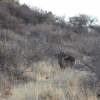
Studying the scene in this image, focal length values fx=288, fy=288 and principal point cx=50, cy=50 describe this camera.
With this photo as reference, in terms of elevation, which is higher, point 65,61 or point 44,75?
point 65,61

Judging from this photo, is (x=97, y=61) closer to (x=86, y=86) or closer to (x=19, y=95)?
(x=86, y=86)

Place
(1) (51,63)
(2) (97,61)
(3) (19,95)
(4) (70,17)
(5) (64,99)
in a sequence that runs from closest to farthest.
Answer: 1. (5) (64,99)
2. (3) (19,95)
3. (2) (97,61)
4. (1) (51,63)
5. (4) (70,17)

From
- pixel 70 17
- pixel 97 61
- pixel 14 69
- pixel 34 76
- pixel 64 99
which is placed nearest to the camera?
pixel 64 99

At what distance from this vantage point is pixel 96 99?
19.4 ft

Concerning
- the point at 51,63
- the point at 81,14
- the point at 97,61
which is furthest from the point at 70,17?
the point at 97,61

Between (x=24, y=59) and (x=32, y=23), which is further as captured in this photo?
(x=32, y=23)

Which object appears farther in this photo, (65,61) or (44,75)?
(65,61)

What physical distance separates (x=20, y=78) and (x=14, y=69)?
1.10ft

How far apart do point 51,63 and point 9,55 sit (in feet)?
13.2

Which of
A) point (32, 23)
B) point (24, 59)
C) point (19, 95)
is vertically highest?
point (32, 23)

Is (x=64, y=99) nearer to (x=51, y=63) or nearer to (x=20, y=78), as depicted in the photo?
(x=20, y=78)

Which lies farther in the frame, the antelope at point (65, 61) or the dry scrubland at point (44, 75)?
the antelope at point (65, 61)

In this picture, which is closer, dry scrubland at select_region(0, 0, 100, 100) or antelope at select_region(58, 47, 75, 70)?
dry scrubland at select_region(0, 0, 100, 100)

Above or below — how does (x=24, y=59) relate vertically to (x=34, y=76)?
above
